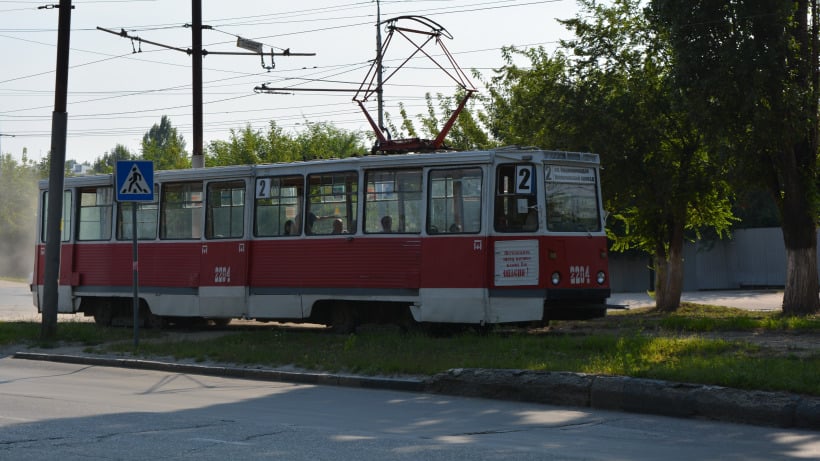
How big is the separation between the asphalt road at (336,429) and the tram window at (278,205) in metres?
7.48

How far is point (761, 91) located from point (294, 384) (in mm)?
12618

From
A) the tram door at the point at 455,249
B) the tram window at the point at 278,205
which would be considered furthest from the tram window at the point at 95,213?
the tram door at the point at 455,249

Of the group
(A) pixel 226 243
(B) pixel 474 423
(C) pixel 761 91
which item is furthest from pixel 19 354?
(C) pixel 761 91

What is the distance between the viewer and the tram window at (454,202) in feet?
62.1

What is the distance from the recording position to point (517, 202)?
1870cm

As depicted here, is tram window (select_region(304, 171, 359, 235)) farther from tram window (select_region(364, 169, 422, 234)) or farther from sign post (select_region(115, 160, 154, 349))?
→ sign post (select_region(115, 160, 154, 349))

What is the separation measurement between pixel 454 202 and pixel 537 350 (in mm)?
4266

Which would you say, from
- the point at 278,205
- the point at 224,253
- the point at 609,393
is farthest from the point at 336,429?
the point at 224,253

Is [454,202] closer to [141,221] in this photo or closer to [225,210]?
[225,210]

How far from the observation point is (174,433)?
10.1m

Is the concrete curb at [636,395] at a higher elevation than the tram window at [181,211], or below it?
below

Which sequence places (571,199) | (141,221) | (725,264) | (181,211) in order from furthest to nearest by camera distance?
(725,264), (141,221), (181,211), (571,199)

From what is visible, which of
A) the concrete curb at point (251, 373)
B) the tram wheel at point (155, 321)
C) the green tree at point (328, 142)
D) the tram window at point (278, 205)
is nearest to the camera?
the concrete curb at point (251, 373)

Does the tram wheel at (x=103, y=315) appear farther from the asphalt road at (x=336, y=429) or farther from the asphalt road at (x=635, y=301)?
the asphalt road at (x=336, y=429)
